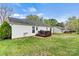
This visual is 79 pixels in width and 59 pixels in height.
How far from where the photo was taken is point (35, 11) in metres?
3.99

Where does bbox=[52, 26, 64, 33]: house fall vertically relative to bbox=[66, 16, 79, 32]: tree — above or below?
below

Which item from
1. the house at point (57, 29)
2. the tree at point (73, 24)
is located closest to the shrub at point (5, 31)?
the house at point (57, 29)

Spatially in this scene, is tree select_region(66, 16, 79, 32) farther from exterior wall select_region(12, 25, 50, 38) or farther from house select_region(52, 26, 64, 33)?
exterior wall select_region(12, 25, 50, 38)

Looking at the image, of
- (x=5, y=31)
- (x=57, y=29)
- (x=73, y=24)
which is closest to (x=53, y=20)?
(x=57, y=29)

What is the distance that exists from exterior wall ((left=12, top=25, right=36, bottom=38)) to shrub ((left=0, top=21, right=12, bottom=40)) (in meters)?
0.07

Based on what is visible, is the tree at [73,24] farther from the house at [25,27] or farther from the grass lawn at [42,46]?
the house at [25,27]

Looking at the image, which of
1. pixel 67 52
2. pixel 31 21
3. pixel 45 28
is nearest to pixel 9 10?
pixel 31 21

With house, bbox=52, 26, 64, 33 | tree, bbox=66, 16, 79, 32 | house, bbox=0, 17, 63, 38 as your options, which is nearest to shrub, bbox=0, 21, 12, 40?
house, bbox=0, 17, 63, 38

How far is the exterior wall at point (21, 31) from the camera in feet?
13.2

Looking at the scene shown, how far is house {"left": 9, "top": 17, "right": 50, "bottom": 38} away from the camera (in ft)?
13.1

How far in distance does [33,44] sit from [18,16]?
0.51 m

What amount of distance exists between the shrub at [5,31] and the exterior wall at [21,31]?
7 cm

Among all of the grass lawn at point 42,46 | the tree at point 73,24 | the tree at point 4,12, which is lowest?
the grass lawn at point 42,46

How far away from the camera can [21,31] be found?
4.03m
